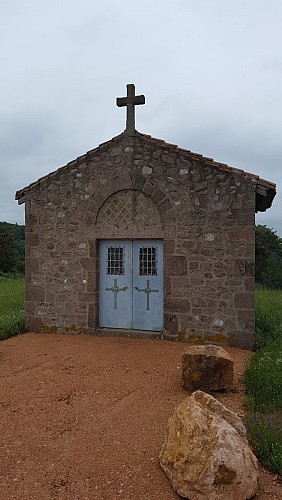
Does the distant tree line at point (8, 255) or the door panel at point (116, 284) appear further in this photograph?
A: the distant tree line at point (8, 255)

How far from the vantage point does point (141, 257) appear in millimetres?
8344

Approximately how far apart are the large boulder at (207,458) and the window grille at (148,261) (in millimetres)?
5071

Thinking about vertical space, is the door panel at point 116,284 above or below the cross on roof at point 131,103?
below

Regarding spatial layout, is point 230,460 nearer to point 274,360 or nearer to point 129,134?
point 274,360

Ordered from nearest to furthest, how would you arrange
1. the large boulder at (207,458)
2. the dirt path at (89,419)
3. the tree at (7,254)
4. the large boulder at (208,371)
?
the large boulder at (207,458) → the dirt path at (89,419) → the large boulder at (208,371) → the tree at (7,254)

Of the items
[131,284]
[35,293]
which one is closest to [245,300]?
[131,284]

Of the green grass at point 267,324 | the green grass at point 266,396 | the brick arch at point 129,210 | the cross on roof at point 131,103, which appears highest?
the cross on roof at point 131,103

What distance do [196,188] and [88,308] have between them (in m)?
3.44

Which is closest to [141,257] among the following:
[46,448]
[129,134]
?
[129,134]

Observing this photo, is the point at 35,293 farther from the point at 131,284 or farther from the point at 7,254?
the point at 7,254

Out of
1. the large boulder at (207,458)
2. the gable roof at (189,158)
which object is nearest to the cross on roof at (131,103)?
the gable roof at (189,158)

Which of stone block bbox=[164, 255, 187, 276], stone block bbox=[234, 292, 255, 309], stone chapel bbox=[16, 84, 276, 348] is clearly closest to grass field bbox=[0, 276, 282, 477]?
stone chapel bbox=[16, 84, 276, 348]

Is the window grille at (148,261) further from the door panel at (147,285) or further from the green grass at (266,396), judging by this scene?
the green grass at (266,396)

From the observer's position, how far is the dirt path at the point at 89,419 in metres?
3.01
